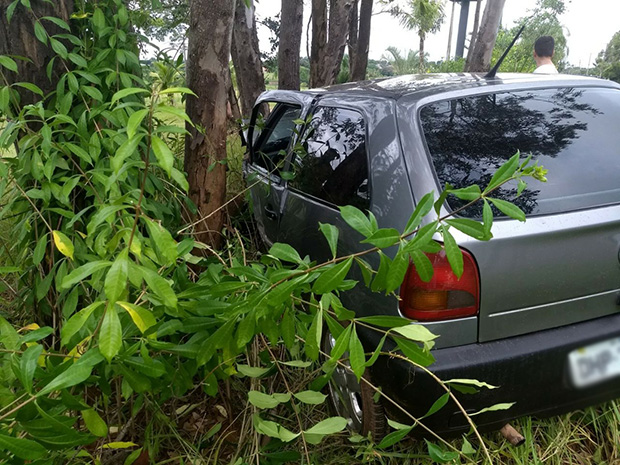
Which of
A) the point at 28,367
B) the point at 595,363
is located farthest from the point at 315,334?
the point at 595,363

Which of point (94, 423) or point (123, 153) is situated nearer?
point (123, 153)

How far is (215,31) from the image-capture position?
268 cm

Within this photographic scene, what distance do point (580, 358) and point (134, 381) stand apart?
1.50 meters

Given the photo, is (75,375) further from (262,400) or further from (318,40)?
(318,40)

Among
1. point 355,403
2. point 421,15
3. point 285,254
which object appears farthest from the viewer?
point 421,15

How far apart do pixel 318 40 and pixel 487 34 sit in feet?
11.0

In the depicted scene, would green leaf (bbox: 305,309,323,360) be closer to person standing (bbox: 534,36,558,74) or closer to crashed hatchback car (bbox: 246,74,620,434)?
crashed hatchback car (bbox: 246,74,620,434)

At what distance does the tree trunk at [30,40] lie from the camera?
2215mm

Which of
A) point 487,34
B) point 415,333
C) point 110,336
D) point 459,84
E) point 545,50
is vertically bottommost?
point 415,333

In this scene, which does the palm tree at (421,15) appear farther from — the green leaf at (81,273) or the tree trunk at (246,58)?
the green leaf at (81,273)

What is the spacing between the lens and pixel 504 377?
1662 millimetres

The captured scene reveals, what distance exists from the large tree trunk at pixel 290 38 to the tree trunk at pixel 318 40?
0.20 meters

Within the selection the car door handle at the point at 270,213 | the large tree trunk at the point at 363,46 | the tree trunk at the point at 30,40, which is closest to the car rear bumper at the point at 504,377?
the car door handle at the point at 270,213

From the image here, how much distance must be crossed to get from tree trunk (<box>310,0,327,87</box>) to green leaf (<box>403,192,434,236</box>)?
5359 millimetres
